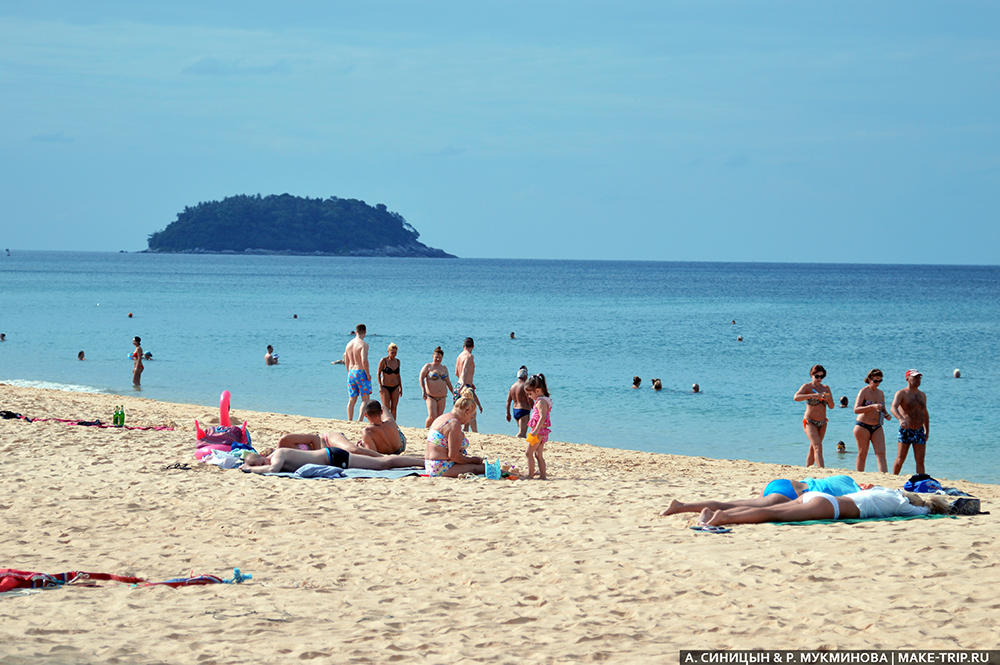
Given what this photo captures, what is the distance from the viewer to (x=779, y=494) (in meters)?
7.78

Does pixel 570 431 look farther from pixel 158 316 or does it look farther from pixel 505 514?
pixel 158 316

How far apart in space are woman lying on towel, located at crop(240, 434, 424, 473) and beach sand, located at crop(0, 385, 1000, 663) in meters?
0.29

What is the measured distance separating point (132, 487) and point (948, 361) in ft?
99.3

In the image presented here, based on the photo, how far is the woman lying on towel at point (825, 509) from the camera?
7.49m

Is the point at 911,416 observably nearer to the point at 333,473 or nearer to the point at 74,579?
the point at 333,473

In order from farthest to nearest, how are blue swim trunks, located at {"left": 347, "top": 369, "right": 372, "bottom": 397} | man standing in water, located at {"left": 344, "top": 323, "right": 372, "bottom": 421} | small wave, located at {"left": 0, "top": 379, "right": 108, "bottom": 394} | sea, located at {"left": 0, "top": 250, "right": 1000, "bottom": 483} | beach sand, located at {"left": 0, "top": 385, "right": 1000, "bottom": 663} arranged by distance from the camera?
small wave, located at {"left": 0, "top": 379, "right": 108, "bottom": 394}
sea, located at {"left": 0, "top": 250, "right": 1000, "bottom": 483}
blue swim trunks, located at {"left": 347, "top": 369, "right": 372, "bottom": 397}
man standing in water, located at {"left": 344, "top": 323, "right": 372, "bottom": 421}
beach sand, located at {"left": 0, "top": 385, "right": 1000, "bottom": 663}

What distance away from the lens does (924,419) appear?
12.1 metres

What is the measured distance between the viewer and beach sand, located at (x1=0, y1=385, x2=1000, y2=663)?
5141 mm

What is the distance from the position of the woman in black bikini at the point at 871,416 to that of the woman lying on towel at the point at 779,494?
4625mm

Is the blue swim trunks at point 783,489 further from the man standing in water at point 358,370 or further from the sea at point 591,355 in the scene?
the man standing in water at point 358,370

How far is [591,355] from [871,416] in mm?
21279

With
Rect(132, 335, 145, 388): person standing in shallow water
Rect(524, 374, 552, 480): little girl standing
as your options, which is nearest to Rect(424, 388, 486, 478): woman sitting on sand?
Rect(524, 374, 552, 480): little girl standing

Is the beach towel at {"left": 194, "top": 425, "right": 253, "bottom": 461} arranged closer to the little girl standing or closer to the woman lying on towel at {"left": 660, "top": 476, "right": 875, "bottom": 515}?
the little girl standing

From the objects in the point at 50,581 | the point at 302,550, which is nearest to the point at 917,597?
the point at 302,550
